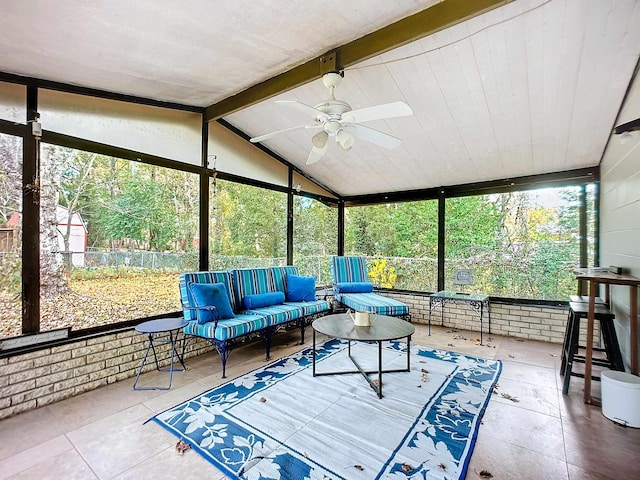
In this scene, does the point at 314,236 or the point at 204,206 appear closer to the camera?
the point at 204,206

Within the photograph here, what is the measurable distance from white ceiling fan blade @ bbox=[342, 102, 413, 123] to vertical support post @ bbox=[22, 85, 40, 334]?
2.66 metres

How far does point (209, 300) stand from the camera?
340 centimetres

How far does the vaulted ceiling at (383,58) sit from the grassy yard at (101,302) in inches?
74.8

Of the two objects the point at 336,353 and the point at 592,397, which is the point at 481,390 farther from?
the point at 336,353

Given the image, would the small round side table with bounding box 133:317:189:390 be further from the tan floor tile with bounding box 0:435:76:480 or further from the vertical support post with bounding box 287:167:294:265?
the vertical support post with bounding box 287:167:294:265

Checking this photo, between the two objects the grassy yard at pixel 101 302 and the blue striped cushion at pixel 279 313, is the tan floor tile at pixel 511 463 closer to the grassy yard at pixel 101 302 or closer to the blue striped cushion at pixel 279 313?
the blue striped cushion at pixel 279 313

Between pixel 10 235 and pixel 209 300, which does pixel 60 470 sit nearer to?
pixel 209 300

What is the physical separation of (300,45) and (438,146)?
235cm

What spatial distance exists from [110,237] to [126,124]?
121 centimetres

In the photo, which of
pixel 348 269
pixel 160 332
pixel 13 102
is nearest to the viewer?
pixel 13 102

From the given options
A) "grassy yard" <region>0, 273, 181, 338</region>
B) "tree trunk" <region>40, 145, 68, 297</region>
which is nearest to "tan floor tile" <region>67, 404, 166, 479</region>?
"grassy yard" <region>0, 273, 181, 338</region>

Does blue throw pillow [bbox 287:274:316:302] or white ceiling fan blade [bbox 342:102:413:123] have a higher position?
white ceiling fan blade [bbox 342:102:413:123]

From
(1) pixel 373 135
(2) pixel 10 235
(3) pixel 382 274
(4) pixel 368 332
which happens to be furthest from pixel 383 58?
(3) pixel 382 274

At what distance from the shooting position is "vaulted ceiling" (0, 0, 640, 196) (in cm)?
208
